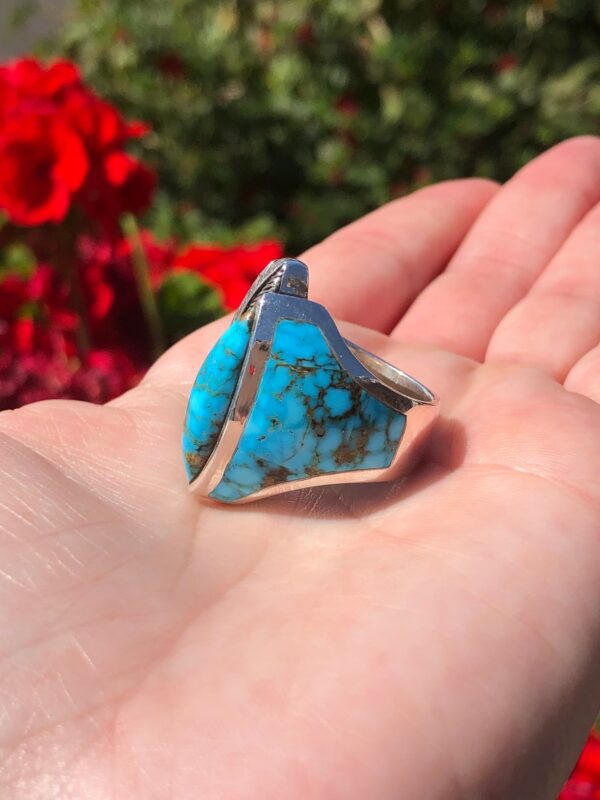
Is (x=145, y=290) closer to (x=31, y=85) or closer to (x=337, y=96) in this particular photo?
(x=31, y=85)

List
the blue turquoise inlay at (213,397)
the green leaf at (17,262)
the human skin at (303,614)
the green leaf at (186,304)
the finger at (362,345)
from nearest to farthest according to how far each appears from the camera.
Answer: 1. the human skin at (303,614)
2. the blue turquoise inlay at (213,397)
3. the finger at (362,345)
4. the green leaf at (186,304)
5. the green leaf at (17,262)

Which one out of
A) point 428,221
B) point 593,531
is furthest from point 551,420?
point 428,221

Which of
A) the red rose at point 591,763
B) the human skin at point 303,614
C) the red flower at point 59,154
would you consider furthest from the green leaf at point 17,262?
the red rose at point 591,763

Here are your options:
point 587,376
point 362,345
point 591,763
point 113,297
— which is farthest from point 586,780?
point 113,297

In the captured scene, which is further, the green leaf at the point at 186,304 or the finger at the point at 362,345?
the green leaf at the point at 186,304

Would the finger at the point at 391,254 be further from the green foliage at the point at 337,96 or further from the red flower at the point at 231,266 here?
the green foliage at the point at 337,96

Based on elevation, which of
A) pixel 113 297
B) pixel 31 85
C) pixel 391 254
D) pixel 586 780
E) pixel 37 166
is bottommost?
pixel 586 780
